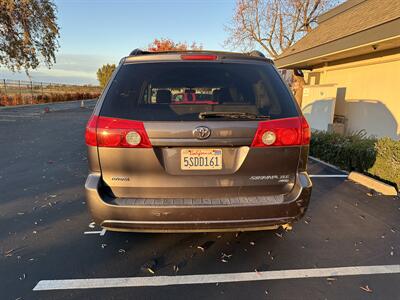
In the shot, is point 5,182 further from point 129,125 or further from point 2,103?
point 2,103

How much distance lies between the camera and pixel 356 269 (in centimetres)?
255

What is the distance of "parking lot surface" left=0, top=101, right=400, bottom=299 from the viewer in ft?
7.38

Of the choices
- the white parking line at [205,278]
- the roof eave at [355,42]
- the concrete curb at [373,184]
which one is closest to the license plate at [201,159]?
the white parking line at [205,278]

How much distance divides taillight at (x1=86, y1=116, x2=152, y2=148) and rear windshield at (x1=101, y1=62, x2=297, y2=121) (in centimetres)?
6

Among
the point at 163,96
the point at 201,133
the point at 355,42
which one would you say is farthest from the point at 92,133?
the point at 355,42

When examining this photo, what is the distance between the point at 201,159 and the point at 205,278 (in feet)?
3.52

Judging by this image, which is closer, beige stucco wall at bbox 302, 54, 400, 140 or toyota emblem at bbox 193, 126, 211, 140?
toyota emblem at bbox 193, 126, 211, 140

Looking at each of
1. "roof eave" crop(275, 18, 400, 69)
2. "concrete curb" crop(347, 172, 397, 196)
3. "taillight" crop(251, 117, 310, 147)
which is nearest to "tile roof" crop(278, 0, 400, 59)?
"roof eave" crop(275, 18, 400, 69)

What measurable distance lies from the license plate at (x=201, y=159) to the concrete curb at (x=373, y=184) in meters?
3.54

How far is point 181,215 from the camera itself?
2209 mm

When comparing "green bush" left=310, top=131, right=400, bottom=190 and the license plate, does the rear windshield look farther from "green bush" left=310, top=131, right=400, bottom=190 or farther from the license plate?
"green bush" left=310, top=131, right=400, bottom=190

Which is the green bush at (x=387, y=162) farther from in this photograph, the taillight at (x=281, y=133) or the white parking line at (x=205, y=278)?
the taillight at (x=281, y=133)

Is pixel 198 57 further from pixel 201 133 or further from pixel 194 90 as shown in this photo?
pixel 201 133

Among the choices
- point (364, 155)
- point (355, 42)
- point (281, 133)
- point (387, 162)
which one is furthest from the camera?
point (355, 42)
